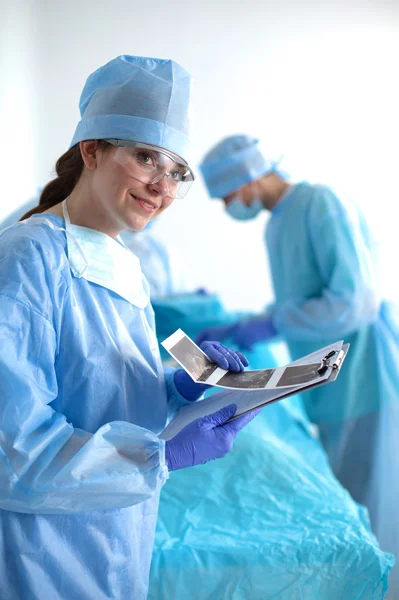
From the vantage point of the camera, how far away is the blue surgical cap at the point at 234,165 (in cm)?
220

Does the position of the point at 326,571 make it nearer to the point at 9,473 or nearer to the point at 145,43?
the point at 9,473

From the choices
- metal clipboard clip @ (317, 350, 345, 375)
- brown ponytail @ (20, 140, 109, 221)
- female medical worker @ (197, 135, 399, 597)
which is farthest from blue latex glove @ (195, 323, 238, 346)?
metal clipboard clip @ (317, 350, 345, 375)

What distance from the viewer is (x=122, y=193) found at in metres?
1.00

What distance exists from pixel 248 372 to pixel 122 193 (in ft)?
1.27

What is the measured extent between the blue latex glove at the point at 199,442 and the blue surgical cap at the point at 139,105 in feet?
1.51

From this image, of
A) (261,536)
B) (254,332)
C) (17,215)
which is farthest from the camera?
(254,332)

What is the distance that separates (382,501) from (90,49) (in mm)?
2076

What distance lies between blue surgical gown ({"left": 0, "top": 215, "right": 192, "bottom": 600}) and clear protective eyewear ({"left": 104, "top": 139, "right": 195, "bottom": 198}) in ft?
0.51

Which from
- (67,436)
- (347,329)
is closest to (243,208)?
(347,329)

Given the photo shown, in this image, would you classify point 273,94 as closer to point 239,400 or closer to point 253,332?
point 253,332

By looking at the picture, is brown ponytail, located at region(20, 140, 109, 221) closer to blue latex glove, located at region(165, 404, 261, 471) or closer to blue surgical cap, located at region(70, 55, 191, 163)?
blue surgical cap, located at region(70, 55, 191, 163)

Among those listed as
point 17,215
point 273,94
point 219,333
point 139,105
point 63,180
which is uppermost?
point 139,105

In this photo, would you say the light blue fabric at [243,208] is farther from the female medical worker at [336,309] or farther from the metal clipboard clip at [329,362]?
the metal clipboard clip at [329,362]

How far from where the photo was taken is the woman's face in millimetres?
1001
